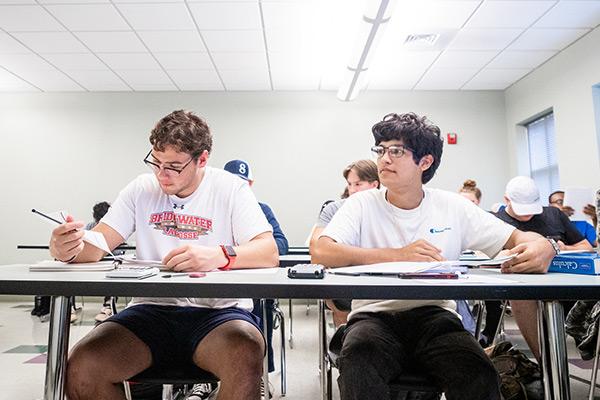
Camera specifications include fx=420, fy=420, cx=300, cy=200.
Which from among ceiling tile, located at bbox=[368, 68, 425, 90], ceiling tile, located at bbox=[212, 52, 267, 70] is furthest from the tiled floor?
ceiling tile, located at bbox=[368, 68, 425, 90]

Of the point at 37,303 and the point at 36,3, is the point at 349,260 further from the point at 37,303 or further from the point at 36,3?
the point at 37,303

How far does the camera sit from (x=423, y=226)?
1391mm

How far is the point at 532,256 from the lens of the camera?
1071mm

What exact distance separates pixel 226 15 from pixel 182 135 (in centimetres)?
270

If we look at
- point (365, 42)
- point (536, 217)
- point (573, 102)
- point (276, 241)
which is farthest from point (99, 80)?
point (573, 102)

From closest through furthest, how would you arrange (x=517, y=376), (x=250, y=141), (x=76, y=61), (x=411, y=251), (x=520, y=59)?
(x=411, y=251) → (x=517, y=376) → (x=76, y=61) → (x=520, y=59) → (x=250, y=141)

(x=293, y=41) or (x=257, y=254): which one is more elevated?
(x=293, y=41)

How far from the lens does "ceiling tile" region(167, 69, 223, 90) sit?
16.5 ft

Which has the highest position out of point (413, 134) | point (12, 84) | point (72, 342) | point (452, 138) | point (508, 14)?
point (12, 84)

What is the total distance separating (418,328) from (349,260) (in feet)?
0.88

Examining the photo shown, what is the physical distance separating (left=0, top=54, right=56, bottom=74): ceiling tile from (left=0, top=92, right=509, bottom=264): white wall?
830mm

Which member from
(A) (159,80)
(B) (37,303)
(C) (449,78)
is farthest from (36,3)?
(C) (449,78)

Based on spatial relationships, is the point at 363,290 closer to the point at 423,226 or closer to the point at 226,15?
the point at 423,226

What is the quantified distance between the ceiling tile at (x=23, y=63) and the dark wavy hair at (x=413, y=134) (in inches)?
177
